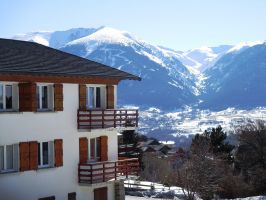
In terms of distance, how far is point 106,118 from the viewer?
3903cm

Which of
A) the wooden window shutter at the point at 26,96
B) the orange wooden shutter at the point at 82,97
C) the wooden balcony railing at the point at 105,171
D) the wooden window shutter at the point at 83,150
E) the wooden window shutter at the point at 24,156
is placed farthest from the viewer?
the wooden window shutter at the point at 83,150

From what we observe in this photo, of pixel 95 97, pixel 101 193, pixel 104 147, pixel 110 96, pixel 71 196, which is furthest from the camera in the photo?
pixel 110 96

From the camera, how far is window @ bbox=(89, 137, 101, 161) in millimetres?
39750

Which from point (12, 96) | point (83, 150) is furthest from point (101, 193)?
point (12, 96)

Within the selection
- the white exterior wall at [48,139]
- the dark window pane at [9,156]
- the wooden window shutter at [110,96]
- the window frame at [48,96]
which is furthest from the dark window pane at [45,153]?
the wooden window shutter at [110,96]

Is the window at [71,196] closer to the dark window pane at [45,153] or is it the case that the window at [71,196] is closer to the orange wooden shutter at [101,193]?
the orange wooden shutter at [101,193]

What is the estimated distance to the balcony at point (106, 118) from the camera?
3791cm

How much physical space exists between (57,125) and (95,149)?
463 centimetres

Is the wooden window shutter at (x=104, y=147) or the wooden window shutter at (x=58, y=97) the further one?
the wooden window shutter at (x=104, y=147)

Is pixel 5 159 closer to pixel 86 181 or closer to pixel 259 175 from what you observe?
pixel 86 181

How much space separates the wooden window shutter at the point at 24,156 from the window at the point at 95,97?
6.69 metres

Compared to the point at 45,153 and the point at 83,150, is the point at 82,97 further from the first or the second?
the point at 45,153

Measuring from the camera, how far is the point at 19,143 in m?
33.5

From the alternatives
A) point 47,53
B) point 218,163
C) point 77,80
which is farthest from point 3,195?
point 218,163
